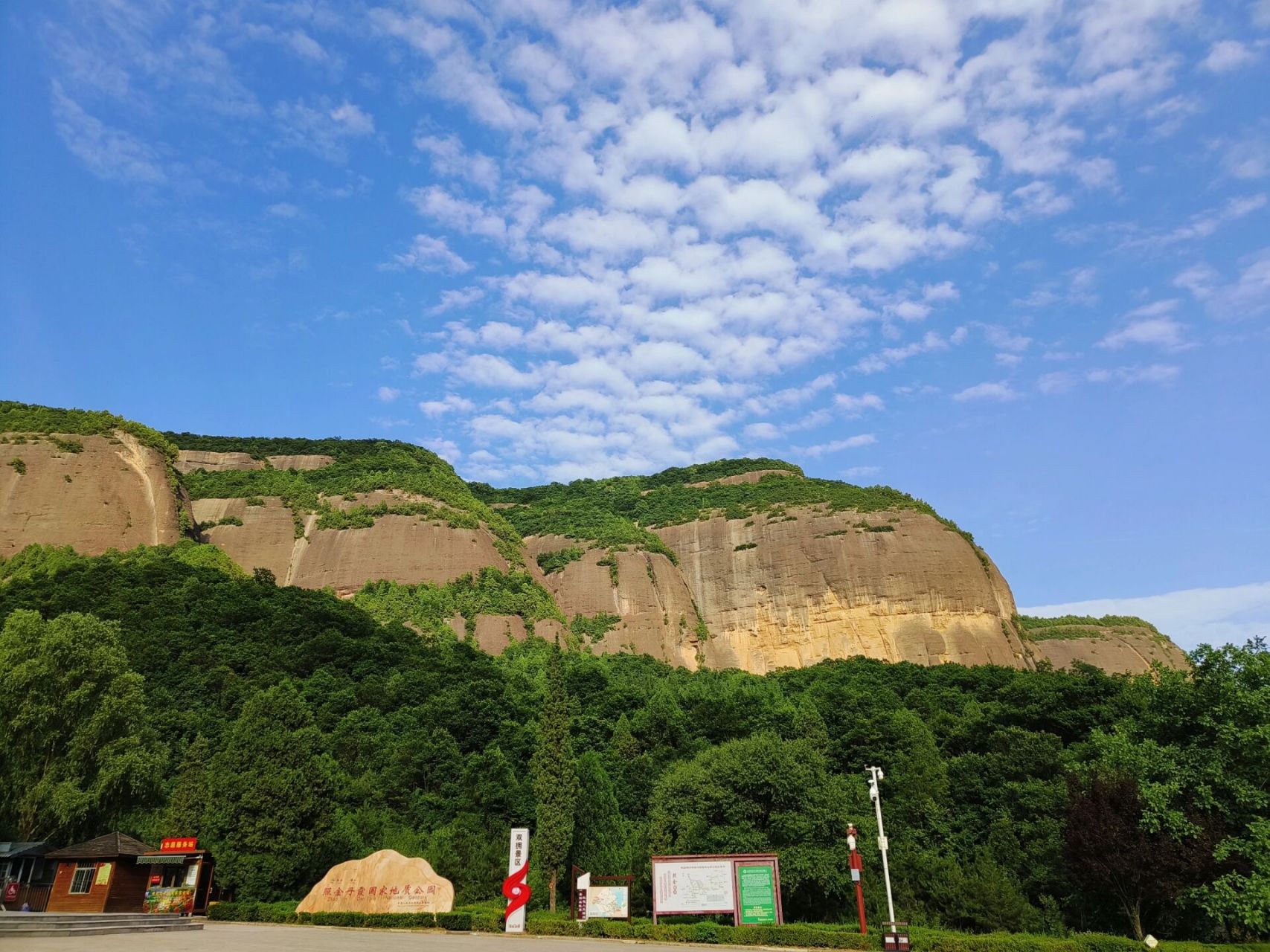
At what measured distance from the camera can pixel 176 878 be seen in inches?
1057

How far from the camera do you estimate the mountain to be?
73688 millimetres

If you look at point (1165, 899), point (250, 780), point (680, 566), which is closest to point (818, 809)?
point (1165, 899)

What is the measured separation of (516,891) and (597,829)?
1604cm

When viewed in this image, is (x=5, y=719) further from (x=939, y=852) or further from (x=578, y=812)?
(x=939, y=852)

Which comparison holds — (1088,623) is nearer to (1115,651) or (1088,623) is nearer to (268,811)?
(1115,651)

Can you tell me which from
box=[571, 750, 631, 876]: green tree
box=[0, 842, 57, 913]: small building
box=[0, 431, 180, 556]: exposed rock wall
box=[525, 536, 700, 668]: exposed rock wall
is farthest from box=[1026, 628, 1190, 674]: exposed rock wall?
box=[0, 842, 57, 913]: small building

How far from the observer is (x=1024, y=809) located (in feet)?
125

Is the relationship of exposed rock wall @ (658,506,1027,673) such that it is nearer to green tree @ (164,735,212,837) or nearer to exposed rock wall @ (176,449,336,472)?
exposed rock wall @ (176,449,336,472)

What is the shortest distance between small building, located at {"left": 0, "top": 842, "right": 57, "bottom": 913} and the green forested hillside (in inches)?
190

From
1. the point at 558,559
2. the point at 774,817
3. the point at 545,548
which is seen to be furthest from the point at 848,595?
the point at 774,817

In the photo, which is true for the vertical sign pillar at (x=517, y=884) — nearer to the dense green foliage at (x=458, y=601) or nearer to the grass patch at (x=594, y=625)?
the dense green foliage at (x=458, y=601)

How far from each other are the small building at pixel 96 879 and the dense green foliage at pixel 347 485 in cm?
6423

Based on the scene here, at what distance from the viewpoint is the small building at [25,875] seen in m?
24.7

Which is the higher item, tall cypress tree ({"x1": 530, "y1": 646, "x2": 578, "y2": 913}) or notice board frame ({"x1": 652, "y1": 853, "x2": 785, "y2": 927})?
tall cypress tree ({"x1": 530, "y1": 646, "x2": 578, "y2": 913})
